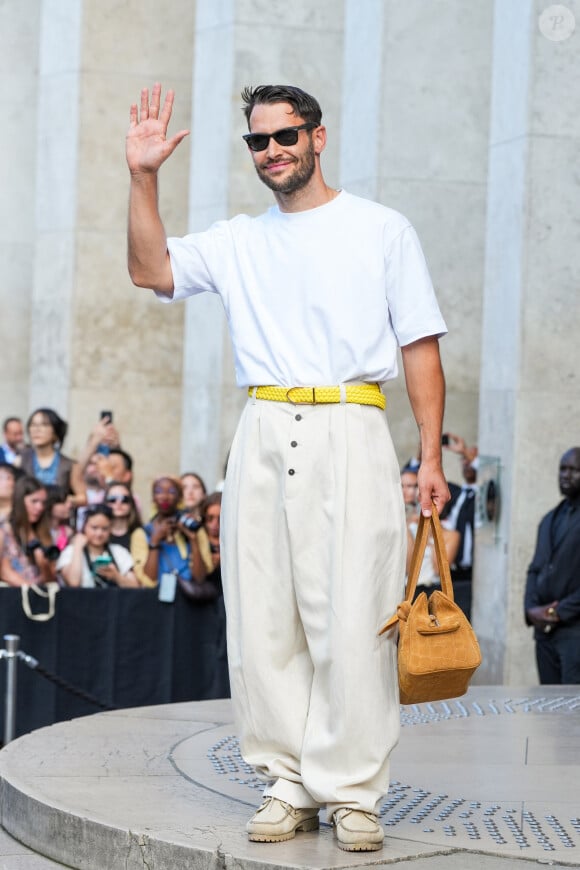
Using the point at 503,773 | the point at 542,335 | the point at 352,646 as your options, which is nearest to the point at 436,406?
the point at 352,646

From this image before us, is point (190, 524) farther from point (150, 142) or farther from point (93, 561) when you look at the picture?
point (150, 142)

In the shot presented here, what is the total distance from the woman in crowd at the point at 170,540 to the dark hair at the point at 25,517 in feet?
2.14

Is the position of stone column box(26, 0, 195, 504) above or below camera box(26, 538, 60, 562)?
above

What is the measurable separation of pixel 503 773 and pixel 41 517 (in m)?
4.76

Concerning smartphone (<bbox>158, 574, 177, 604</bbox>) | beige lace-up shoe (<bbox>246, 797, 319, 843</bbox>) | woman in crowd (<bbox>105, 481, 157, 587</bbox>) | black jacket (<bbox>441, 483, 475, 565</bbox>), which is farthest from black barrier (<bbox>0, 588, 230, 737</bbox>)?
beige lace-up shoe (<bbox>246, 797, 319, 843</bbox>)

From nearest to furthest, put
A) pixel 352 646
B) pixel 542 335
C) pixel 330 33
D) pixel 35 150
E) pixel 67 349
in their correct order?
pixel 352 646 → pixel 542 335 → pixel 330 33 → pixel 67 349 → pixel 35 150

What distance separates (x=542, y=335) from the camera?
970 centimetres

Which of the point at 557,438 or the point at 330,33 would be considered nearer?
the point at 557,438

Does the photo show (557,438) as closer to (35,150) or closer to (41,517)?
(41,517)

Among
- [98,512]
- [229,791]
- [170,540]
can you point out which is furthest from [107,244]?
[229,791]

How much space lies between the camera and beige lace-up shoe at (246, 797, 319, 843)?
15.6ft

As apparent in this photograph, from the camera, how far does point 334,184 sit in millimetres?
13328

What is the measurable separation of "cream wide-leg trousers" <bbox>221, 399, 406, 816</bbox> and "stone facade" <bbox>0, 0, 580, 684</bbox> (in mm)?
5069

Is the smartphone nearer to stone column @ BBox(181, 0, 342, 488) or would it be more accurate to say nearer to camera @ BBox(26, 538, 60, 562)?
camera @ BBox(26, 538, 60, 562)
